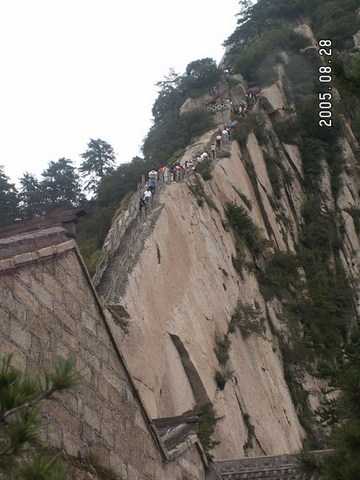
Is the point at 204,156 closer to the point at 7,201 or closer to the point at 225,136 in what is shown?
the point at 225,136

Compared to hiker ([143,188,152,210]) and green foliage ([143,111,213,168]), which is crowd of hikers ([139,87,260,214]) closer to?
hiker ([143,188,152,210])

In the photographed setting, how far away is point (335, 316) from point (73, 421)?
24099mm

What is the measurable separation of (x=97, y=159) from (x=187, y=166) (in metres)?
24.3

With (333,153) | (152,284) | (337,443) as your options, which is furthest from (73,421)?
(333,153)

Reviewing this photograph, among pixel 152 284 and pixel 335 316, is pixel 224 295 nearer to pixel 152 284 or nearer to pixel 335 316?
pixel 152 284

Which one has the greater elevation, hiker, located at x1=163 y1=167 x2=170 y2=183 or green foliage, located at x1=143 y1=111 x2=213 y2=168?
green foliage, located at x1=143 y1=111 x2=213 y2=168

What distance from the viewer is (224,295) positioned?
24516 mm

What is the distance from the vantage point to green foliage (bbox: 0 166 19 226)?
41031 millimetres

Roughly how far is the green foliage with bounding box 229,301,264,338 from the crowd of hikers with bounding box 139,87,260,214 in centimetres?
448

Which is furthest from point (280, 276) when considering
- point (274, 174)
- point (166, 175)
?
point (274, 174)

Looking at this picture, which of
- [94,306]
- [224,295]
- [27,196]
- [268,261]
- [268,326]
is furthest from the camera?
[27,196]

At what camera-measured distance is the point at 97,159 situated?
172ft

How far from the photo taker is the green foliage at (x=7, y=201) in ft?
135

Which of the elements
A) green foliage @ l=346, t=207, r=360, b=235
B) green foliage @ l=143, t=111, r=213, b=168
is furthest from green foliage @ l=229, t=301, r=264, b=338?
green foliage @ l=143, t=111, r=213, b=168
